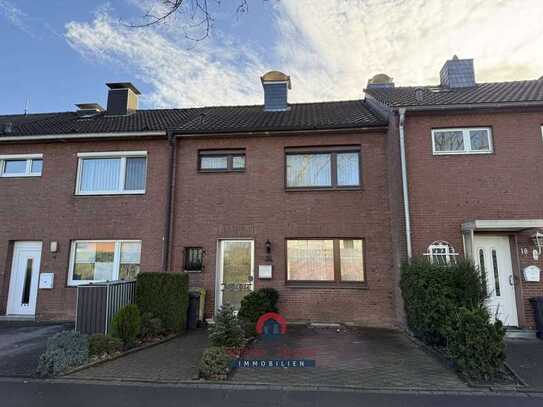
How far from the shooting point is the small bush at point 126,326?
22.4 feet

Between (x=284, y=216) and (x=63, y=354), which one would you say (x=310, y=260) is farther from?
(x=63, y=354)

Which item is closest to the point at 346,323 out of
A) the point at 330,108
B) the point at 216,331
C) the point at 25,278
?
the point at 216,331

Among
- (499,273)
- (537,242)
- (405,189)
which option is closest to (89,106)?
(405,189)

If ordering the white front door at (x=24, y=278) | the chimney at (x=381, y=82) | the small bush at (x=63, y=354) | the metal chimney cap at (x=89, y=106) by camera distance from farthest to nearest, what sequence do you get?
the metal chimney cap at (x=89, y=106), the chimney at (x=381, y=82), the white front door at (x=24, y=278), the small bush at (x=63, y=354)

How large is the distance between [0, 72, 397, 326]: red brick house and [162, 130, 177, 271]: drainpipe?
0.13 ft

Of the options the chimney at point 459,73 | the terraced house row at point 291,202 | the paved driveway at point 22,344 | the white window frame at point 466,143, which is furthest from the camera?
the chimney at point 459,73

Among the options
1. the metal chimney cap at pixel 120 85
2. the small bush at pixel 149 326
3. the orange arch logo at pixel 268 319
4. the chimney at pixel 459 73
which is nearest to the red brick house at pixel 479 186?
the chimney at pixel 459 73

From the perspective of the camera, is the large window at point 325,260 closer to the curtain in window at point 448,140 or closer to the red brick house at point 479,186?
the red brick house at point 479,186

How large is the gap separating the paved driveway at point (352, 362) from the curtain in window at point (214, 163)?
539 cm

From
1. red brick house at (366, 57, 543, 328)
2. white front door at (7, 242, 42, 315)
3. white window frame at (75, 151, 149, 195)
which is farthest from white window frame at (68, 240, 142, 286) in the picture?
red brick house at (366, 57, 543, 328)

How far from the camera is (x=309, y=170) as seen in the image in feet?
33.8

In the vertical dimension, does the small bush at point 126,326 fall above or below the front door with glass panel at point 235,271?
below

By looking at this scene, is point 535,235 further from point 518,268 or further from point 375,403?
point 375,403

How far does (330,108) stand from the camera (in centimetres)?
1305
